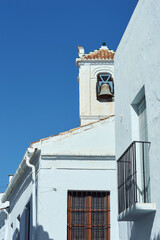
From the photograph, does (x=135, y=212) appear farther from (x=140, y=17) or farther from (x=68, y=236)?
(x=68, y=236)

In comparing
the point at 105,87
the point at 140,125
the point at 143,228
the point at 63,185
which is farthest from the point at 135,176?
the point at 105,87

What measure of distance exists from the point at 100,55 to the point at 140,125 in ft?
38.7

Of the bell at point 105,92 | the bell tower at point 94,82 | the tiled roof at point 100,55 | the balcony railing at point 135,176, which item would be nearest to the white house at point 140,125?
the balcony railing at point 135,176

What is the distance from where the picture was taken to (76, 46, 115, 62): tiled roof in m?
19.2

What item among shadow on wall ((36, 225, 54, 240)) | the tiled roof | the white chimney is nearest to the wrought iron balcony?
shadow on wall ((36, 225, 54, 240))

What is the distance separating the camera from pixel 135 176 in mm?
7082

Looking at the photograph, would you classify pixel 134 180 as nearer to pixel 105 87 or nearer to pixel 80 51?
pixel 105 87

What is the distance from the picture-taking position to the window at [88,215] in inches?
482

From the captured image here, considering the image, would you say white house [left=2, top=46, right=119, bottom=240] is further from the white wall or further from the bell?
the bell

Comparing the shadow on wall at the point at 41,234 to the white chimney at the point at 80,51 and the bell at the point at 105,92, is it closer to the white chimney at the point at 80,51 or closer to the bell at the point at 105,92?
the bell at the point at 105,92

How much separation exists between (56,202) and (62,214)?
1.04ft

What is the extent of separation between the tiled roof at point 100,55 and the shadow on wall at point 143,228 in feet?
39.3

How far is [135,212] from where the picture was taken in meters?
6.70

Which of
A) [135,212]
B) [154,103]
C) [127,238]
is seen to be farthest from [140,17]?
[127,238]
